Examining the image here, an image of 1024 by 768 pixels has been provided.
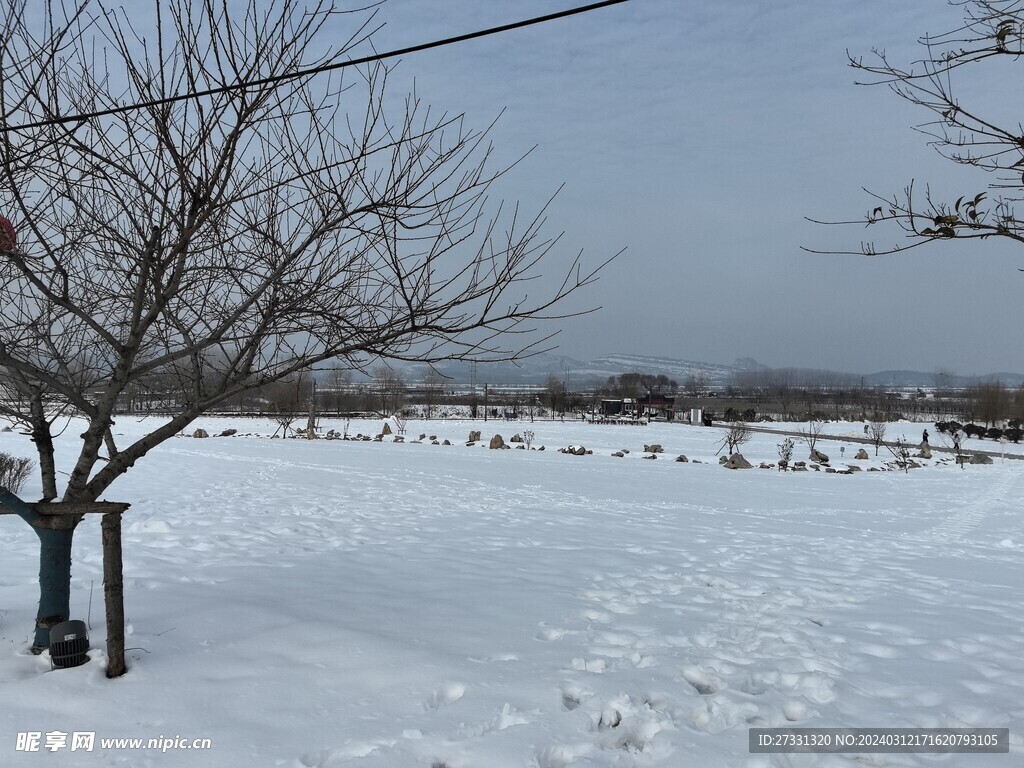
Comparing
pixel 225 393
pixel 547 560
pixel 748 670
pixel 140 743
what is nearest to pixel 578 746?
pixel 748 670

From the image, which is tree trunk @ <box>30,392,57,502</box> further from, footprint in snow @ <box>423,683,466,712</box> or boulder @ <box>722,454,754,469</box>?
boulder @ <box>722,454,754,469</box>

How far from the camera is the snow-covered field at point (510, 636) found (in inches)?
103

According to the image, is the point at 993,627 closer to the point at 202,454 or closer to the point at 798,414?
the point at 202,454

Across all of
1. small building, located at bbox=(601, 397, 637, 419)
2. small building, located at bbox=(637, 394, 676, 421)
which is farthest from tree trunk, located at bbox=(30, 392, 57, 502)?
small building, located at bbox=(637, 394, 676, 421)

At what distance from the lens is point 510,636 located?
12.6ft

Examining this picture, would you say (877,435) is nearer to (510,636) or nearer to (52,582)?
(510,636)

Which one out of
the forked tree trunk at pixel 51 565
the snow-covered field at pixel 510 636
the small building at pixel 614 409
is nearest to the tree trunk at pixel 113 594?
the snow-covered field at pixel 510 636

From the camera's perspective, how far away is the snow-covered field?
2.62 meters

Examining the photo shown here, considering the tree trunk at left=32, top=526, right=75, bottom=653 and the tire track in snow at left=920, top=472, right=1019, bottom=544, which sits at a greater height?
the tree trunk at left=32, top=526, right=75, bottom=653

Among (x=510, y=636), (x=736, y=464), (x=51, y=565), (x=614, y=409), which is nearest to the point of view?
(x=51, y=565)

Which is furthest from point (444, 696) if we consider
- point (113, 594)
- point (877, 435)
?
point (877, 435)

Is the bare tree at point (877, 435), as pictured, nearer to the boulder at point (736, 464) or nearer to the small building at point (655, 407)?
the boulder at point (736, 464)

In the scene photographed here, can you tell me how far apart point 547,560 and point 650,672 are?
9.01 feet

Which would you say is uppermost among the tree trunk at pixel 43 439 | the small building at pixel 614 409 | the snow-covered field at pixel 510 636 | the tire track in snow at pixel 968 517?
the tree trunk at pixel 43 439
